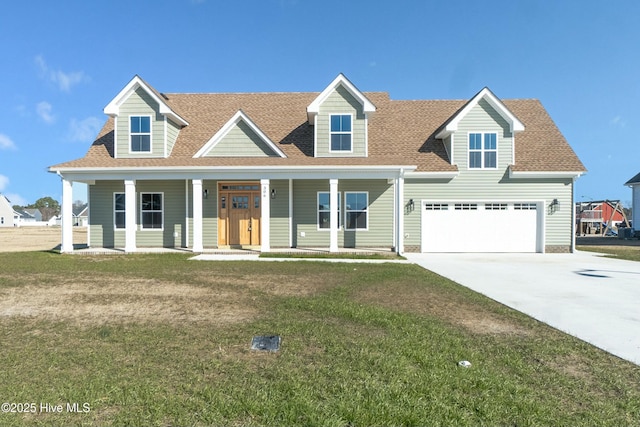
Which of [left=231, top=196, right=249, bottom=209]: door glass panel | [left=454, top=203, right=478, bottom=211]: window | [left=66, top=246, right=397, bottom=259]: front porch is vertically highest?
[left=231, top=196, right=249, bottom=209]: door glass panel

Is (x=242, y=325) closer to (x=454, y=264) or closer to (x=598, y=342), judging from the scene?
(x=598, y=342)

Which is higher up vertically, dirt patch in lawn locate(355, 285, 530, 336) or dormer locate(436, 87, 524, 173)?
dormer locate(436, 87, 524, 173)

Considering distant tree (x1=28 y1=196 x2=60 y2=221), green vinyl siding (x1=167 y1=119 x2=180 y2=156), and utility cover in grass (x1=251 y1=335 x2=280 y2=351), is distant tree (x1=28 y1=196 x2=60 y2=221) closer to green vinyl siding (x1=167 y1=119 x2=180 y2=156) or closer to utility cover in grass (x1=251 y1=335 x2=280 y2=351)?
green vinyl siding (x1=167 y1=119 x2=180 y2=156)

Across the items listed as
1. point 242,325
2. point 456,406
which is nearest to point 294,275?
point 242,325

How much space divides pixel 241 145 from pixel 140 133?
465 cm

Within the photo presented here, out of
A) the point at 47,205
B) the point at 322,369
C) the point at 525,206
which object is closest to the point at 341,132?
the point at 525,206

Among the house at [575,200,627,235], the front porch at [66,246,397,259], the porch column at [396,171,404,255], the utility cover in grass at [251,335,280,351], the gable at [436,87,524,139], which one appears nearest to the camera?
the utility cover in grass at [251,335,280,351]

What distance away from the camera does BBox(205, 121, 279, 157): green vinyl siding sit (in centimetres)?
1597

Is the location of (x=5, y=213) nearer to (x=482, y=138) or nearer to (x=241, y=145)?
(x=241, y=145)

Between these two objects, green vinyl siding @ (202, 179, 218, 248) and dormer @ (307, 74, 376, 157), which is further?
green vinyl siding @ (202, 179, 218, 248)

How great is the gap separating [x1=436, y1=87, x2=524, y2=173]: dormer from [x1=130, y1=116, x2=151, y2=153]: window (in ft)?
43.8

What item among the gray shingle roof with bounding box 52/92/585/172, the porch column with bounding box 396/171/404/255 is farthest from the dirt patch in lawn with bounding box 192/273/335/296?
the gray shingle roof with bounding box 52/92/585/172

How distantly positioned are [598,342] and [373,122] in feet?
49.5

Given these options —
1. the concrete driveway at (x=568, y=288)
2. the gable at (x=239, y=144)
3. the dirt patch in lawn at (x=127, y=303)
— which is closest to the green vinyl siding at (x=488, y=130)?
the concrete driveway at (x=568, y=288)
